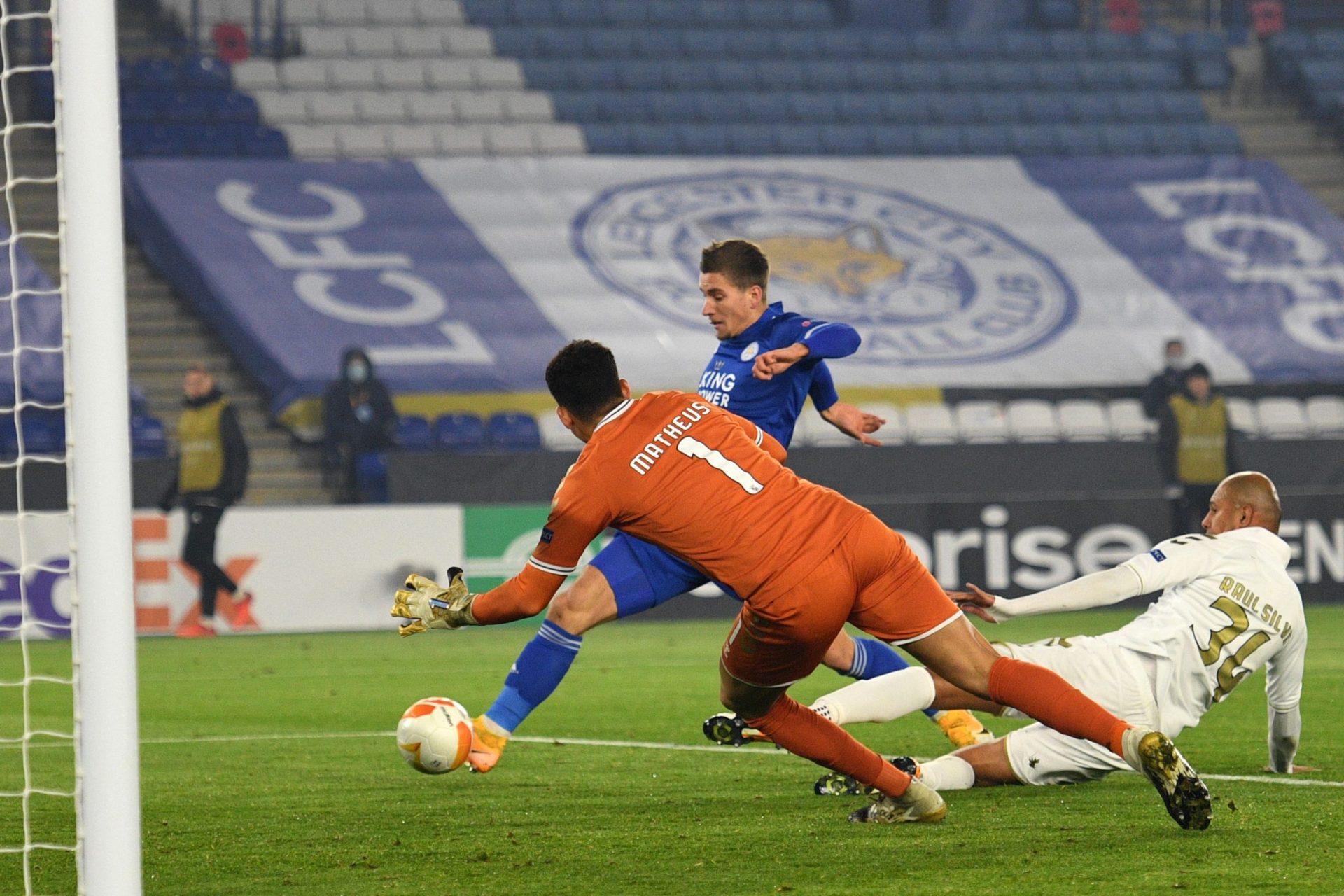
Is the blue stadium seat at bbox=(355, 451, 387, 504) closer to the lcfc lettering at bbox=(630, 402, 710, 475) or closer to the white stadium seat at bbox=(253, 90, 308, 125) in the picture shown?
the white stadium seat at bbox=(253, 90, 308, 125)

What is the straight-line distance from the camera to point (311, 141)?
2030 centimetres

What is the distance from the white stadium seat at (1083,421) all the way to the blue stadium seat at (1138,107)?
22.4 ft

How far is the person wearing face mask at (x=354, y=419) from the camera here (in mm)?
15023

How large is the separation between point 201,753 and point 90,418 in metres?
3.68

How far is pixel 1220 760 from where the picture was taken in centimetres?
594

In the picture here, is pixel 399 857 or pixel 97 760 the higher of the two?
pixel 97 760

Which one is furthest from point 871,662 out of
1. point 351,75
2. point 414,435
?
point 351,75

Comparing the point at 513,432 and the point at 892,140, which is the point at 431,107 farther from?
the point at 513,432

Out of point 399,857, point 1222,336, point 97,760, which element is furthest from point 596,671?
point 1222,336

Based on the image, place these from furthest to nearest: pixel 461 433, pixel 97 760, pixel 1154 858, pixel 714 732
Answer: pixel 461 433 → pixel 714 732 → pixel 1154 858 → pixel 97 760

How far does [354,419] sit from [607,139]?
7.34m

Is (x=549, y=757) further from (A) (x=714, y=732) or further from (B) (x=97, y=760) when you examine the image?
(B) (x=97, y=760)

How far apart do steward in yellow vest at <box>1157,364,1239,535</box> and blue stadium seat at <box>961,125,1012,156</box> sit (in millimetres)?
7567

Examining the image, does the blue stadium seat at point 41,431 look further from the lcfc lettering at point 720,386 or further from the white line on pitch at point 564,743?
the lcfc lettering at point 720,386
